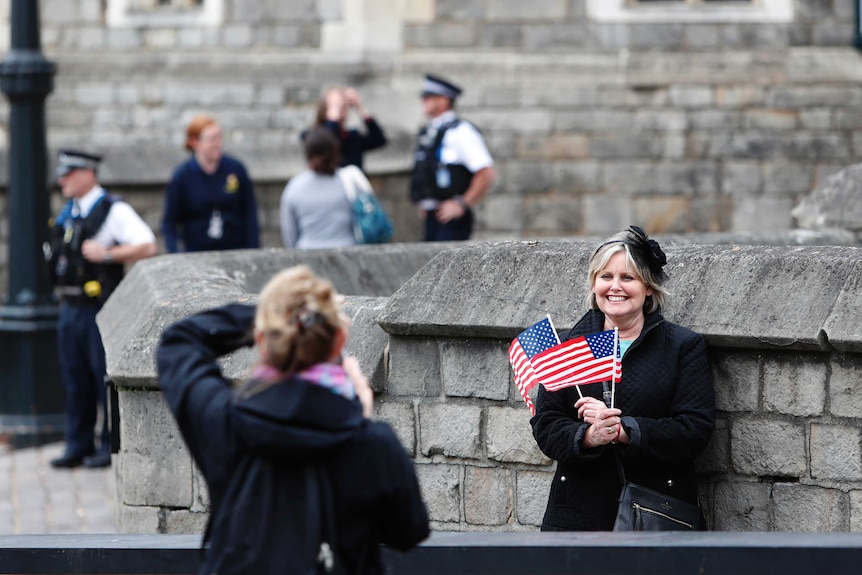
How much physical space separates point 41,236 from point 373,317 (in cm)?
481

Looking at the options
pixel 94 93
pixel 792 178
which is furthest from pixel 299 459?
pixel 94 93

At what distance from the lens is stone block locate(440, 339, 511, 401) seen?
4.60 metres

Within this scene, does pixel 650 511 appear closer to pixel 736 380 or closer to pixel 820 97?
pixel 736 380

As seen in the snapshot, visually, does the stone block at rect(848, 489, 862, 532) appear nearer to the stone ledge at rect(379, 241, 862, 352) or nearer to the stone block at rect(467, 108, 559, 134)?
the stone ledge at rect(379, 241, 862, 352)

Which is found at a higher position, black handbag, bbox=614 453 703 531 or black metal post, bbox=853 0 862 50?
black metal post, bbox=853 0 862 50

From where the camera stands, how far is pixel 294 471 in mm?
2764

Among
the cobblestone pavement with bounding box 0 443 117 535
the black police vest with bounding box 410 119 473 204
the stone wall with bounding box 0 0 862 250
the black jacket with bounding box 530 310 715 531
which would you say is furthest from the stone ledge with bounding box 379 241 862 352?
the stone wall with bounding box 0 0 862 250

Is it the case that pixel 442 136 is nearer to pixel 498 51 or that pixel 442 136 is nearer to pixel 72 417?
pixel 72 417

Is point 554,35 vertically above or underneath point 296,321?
above

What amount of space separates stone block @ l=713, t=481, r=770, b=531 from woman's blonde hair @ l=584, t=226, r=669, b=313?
2.10ft

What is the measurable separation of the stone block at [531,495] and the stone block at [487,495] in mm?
30

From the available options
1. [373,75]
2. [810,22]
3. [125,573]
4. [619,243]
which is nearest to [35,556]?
[125,573]

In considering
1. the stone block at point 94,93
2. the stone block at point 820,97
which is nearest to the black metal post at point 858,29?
the stone block at point 820,97

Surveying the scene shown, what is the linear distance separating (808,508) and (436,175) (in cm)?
501
